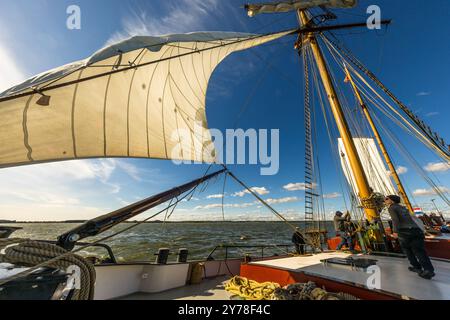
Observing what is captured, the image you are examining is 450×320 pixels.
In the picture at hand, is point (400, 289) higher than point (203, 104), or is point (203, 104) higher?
point (203, 104)

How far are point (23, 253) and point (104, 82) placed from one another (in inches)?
145

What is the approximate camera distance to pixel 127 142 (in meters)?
4.72

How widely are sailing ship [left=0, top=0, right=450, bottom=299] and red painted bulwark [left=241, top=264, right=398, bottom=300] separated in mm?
12

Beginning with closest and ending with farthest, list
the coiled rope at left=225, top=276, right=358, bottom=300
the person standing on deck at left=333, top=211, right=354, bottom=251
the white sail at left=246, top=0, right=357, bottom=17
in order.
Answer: the coiled rope at left=225, top=276, right=358, bottom=300 < the person standing on deck at left=333, top=211, right=354, bottom=251 < the white sail at left=246, top=0, right=357, bottom=17

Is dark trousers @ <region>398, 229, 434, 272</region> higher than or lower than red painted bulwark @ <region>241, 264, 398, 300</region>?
higher

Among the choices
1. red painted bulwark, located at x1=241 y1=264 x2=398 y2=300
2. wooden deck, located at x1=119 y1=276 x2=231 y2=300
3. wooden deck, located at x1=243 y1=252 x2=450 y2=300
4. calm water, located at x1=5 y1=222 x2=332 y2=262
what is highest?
wooden deck, located at x1=243 y1=252 x2=450 y2=300

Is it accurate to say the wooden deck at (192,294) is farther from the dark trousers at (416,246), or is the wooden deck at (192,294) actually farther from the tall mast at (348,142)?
the tall mast at (348,142)

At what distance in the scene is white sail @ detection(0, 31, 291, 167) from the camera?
8.30 feet

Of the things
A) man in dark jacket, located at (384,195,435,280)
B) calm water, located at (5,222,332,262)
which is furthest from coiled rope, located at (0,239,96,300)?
man in dark jacket, located at (384,195,435,280)

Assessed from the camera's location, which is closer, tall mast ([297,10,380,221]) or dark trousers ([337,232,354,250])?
tall mast ([297,10,380,221])

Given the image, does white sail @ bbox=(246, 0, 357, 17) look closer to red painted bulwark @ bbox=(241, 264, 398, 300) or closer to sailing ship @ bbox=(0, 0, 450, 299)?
sailing ship @ bbox=(0, 0, 450, 299)

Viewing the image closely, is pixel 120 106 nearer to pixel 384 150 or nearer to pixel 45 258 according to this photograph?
pixel 45 258
